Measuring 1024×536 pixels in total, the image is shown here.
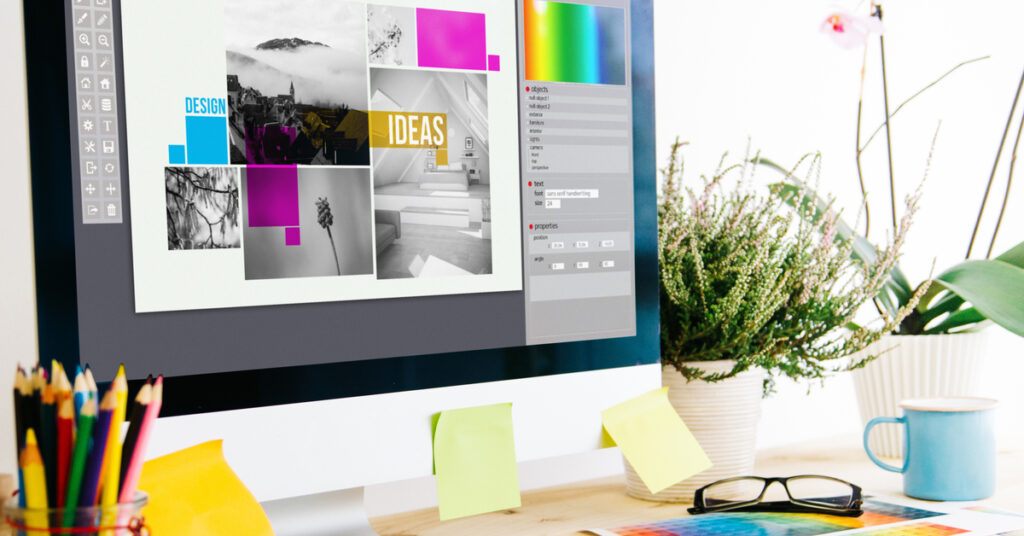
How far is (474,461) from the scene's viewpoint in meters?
0.65

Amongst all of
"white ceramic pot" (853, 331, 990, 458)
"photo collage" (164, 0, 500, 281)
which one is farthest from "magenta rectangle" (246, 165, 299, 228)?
"white ceramic pot" (853, 331, 990, 458)

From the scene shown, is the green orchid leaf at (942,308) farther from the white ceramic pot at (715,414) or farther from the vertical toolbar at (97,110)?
the vertical toolbar at (97,110)

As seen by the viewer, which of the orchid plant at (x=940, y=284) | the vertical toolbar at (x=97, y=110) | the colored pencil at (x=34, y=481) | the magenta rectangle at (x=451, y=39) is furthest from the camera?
the orchid plant at (x=940, y=284)

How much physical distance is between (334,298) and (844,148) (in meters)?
0.87

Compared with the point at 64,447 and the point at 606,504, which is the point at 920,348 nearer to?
the point at 606,504

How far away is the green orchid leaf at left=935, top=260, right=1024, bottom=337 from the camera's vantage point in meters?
0.81

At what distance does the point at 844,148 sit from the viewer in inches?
47.1

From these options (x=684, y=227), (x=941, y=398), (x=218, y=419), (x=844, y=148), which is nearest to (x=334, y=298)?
(x=218, y=419)

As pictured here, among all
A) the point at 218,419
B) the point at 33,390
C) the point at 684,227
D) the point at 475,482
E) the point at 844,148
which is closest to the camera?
the point at 33,390

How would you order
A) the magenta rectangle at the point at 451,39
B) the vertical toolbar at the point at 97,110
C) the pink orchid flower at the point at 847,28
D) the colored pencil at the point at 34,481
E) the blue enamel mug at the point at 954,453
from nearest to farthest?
the colored pencil at the point at 34,481 → the vertical toolbar at the point at 97,110 → the magenta rectangle at the point at 451,39 → the blue enamel mug at the point at 954,453 → the pink orchid flower at the point at 847,28

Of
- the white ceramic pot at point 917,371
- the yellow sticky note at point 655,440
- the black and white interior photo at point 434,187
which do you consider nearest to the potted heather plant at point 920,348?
the white ceramic pot at point 917,371

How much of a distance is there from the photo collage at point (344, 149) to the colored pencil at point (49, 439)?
15cm

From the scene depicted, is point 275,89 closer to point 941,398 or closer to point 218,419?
point 218,419

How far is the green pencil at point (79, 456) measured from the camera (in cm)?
39
